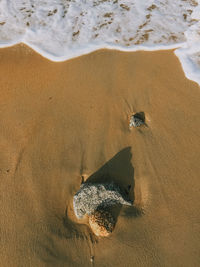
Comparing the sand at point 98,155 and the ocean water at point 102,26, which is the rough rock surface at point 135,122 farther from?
the ocean water at point 102,26

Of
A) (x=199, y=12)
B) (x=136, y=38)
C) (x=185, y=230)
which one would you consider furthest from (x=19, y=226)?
(x=199, y=12)

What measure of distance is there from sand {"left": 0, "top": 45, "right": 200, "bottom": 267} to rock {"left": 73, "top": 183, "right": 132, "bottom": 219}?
21 cm

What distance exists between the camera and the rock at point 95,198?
3.19m

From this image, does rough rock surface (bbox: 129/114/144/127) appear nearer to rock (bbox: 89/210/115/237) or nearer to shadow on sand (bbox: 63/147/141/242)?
shadow on sand (bbox: 63/147/141/242)

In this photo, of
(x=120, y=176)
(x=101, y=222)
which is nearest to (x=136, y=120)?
(x=120, y=176)

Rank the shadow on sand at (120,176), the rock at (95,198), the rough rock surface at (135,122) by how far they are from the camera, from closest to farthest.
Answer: the rock at (95,198) → the shadow on sand at (120,176) → the rough rock surface at (135,122)

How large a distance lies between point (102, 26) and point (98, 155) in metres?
3.97

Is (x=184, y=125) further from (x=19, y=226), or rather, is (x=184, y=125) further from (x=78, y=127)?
(x=19, y=226)

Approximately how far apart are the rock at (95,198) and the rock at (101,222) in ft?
0.32

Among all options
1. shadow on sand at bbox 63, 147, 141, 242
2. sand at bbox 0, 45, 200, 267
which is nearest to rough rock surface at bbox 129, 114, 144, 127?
sand at bbox 0, 45, 200, 267

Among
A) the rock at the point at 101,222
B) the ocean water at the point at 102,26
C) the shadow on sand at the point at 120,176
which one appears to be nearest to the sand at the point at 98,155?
the shadow on sand at the point at 120,176

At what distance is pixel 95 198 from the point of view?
3199 millimetres

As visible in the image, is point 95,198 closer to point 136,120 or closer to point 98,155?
point 98,155

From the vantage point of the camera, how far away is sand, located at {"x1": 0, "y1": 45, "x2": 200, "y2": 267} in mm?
3137
